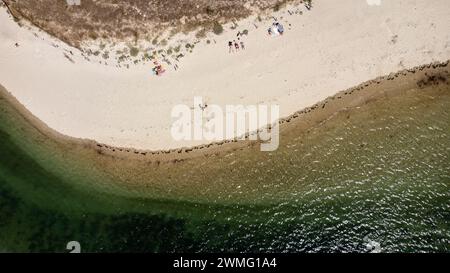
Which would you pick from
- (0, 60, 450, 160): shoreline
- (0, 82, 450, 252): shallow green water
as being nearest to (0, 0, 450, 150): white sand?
(0, 60, 450, 160): shoreline

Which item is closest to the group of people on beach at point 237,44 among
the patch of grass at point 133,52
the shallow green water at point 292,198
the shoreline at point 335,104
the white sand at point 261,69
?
the white sand at point 261,69

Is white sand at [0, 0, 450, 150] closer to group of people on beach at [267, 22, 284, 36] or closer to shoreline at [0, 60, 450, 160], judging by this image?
group of people on beach at [267, 22, 284, 36]

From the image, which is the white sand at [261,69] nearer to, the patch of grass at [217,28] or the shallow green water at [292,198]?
the patch of grass at [217,28]

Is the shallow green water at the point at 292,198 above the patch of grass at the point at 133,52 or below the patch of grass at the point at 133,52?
below

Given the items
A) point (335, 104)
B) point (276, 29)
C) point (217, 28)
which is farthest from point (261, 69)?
point (335, 104)

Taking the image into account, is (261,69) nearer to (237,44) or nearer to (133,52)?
(237,44)
